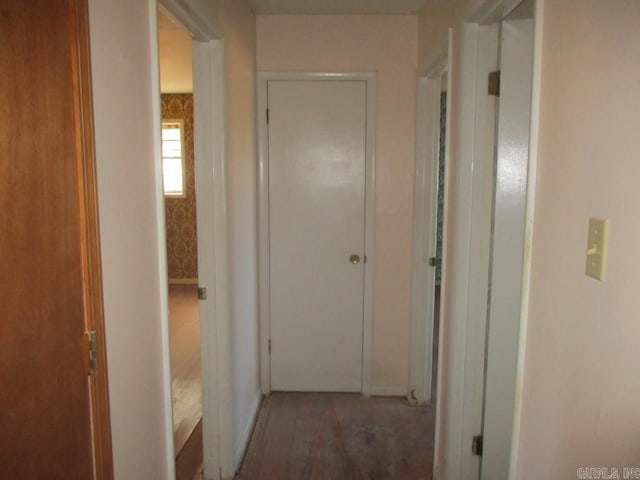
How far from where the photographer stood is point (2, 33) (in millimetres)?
788

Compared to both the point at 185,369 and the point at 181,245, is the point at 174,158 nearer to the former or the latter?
the point at 181,245

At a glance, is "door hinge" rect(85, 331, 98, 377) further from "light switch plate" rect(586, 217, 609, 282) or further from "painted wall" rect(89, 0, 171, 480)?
"light switch plate" rect(586, 217, 609, 282)

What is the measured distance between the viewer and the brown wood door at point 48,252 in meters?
0.82

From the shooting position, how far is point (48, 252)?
35.5 inches

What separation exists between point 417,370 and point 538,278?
2.13 metres

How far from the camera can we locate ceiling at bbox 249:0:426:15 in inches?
107

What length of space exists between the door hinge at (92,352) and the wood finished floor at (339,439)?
1567 millimetres

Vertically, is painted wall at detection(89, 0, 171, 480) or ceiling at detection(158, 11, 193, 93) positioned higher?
Result: ceiling at detection(158, 11, 193, 93)

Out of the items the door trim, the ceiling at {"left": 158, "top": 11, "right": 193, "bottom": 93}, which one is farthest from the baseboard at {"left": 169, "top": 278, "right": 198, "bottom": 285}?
the door trim

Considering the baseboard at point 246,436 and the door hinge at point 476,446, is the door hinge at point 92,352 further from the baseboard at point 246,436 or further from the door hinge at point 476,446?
the door hinge at point 476,446

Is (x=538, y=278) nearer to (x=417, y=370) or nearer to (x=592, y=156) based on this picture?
(x=592, y=156)

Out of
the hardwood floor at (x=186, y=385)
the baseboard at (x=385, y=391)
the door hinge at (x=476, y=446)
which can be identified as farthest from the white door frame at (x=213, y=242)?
the baseboard at (x=385, y=391)

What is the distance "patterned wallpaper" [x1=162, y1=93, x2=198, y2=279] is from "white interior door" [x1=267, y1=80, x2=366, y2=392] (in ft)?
11.4

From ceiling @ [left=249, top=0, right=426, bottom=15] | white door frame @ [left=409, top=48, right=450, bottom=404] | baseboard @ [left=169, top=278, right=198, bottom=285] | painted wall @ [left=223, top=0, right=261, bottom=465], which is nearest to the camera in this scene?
painted wall @ [left=223, top=0, right=261, bottom=465]
